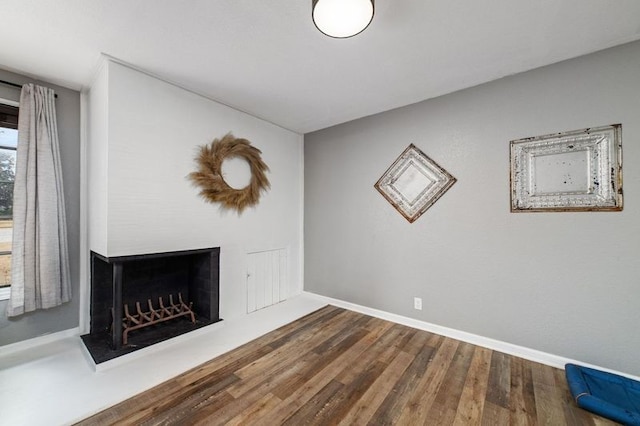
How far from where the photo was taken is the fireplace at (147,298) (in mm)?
2115

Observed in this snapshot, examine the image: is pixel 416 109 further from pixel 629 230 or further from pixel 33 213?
pixel 33 213

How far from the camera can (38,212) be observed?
2258 mm

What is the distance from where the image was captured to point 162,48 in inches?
77.2

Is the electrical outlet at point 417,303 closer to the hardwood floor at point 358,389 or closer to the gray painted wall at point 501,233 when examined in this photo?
the gray painted wall at point 501,233

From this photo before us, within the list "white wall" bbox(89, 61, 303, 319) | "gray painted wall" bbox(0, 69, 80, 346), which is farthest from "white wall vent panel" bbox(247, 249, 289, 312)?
"gray painted wall" bbox(0, 69, 80, 346)

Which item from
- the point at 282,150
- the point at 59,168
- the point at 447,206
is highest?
the point at 282,150

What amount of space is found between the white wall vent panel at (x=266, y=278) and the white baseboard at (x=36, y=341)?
5.64 ft

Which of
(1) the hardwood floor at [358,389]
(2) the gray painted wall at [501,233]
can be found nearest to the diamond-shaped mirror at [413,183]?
(2) the gray painted wall at [501,233]

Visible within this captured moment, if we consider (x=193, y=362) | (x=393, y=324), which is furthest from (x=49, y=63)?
(x=393, y=324)

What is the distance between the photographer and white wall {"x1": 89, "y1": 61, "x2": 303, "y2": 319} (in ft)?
6.97

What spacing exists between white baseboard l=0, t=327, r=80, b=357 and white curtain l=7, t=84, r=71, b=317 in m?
0.31

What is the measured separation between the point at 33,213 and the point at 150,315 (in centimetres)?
137

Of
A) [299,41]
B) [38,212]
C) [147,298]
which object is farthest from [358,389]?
[38,212]

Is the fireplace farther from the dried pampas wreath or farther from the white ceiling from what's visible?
the white ceiling
